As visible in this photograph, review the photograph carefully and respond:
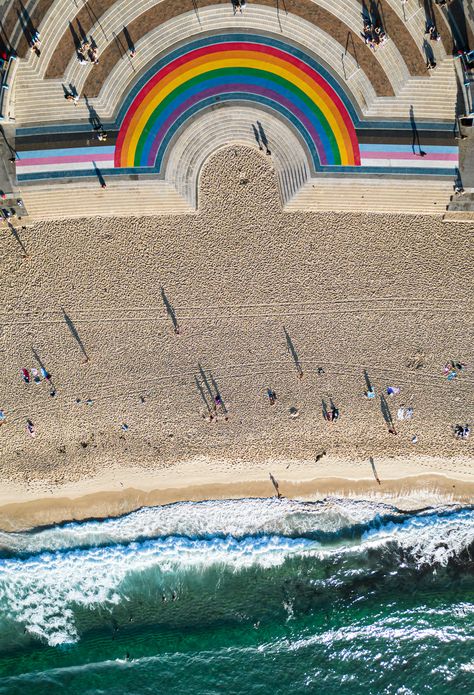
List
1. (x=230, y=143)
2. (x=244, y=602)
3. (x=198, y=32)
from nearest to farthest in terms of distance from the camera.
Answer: (x=198, y=32) < (x=230, y=143) < (x=244, y=602)

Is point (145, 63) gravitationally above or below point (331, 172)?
above

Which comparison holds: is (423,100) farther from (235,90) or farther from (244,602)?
(244,602)

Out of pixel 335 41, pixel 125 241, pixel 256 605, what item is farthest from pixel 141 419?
pixel 335 41

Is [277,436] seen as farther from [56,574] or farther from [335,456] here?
[56,574]

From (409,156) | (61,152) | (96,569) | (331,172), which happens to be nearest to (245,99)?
(331,172)

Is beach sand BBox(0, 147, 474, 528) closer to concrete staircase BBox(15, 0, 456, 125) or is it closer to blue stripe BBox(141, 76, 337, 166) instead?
blue stripe BBox(141, 76, 337, 166)

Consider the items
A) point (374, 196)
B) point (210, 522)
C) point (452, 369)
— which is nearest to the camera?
point (374, 196)

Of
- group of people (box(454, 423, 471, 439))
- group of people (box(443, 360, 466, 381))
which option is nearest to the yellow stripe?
group of people (box(443, 360, 466, 381))
